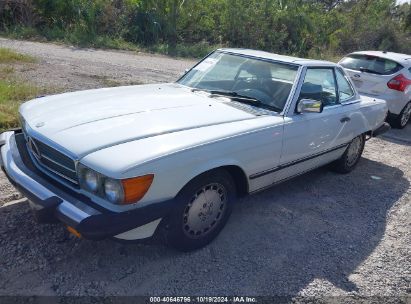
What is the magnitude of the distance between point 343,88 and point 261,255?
2685mm

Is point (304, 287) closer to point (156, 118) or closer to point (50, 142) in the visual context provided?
point (156, 118)

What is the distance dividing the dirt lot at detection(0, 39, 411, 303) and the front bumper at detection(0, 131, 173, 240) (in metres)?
0.45

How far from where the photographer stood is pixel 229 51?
4746 mm

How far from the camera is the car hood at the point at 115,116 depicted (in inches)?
115

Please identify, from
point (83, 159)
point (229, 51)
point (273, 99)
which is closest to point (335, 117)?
point (273, 99)

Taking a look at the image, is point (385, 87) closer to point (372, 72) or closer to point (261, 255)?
point (372, 72)

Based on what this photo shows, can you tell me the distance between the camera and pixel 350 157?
542 centimetres

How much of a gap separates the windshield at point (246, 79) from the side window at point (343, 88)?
1.01 m

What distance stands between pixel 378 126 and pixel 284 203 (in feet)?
7.73

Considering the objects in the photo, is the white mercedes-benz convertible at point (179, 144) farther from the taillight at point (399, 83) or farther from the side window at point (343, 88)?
the taillight at point (399, 83)

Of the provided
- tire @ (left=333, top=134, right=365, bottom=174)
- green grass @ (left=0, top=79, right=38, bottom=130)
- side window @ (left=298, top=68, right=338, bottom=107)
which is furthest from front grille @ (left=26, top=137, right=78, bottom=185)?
tire @ (left=333, top=134, right=365, bottom=174)

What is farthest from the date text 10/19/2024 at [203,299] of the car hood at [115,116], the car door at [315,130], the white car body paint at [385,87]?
the white car body paint at [385,87]

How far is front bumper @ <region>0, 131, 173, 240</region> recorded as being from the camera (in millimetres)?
2553

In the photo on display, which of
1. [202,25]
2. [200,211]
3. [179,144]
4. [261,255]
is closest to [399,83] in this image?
Result: [261,255]
